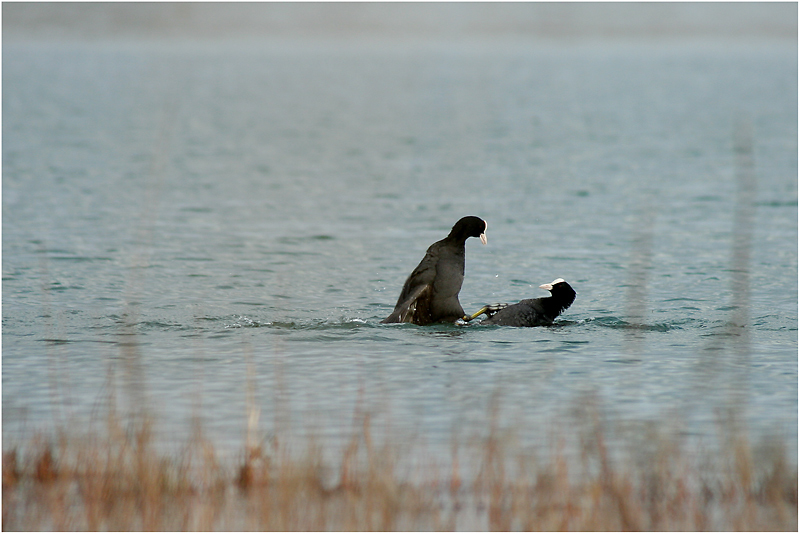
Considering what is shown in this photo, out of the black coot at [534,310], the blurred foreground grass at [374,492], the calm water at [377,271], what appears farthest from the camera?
the black coot at [534,310]

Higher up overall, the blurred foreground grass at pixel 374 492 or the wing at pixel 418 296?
the wing at pixel 418 296

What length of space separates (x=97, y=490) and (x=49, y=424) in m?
1.81

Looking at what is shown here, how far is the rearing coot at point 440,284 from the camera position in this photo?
39.2 feet

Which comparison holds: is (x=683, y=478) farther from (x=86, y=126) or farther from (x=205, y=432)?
(x=86, y=126)

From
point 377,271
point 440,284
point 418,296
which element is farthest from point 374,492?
point 377,271

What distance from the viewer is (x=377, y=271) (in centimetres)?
1567

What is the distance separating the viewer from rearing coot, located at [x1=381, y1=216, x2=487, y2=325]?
1195 cm

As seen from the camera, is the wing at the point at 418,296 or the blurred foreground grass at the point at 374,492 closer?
the blurred foreground grass at the point at 374,492

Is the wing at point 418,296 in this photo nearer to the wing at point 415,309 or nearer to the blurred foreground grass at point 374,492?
the wing at point 415,309

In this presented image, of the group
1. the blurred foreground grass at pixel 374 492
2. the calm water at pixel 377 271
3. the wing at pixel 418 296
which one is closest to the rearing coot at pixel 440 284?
the wing at pixel 418 296

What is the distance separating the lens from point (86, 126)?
38219 millimetres

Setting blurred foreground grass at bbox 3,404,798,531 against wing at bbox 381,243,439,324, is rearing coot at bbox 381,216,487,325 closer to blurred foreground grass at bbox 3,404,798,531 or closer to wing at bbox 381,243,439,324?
wing at bbox 381,243,439,324

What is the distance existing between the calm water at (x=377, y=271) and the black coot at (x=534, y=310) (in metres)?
0.23

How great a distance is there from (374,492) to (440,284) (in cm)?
597
